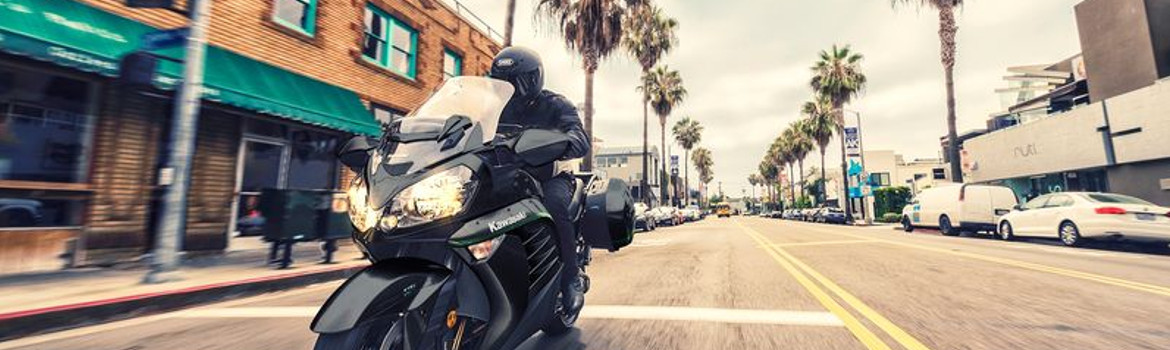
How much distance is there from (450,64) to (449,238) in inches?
606

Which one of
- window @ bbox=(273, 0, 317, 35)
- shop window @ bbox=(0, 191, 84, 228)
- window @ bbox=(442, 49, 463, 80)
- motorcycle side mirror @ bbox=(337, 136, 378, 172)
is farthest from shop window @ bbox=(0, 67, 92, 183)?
window @ bbox=(442, 49, 463, 80)

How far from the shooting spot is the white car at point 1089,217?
30.9 ft

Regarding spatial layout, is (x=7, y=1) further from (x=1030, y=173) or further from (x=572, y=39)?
(x=1030, y=173)

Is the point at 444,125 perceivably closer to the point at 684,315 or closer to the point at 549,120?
the point at 549,120

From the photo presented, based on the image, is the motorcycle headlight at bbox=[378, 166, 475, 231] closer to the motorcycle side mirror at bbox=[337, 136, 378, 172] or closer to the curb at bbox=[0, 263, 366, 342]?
the motorcycle side mirror at bbox=[337, 136, 378, 172]

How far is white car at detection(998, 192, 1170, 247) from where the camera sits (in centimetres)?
941

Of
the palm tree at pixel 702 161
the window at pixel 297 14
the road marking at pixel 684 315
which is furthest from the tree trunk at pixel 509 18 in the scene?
the palm tree at pixel 702 161

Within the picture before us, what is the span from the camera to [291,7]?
1023cm

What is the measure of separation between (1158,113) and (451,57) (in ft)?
84.2

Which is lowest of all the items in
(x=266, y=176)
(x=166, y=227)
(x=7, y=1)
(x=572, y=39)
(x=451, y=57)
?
(x=166, y=227)

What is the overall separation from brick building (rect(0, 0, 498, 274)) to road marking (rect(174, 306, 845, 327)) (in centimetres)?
417

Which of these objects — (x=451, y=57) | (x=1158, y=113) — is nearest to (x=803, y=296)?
(x=451, y=57)

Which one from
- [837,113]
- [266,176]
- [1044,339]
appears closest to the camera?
[1044,339]

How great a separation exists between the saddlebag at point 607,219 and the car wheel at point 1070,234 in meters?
13.5
